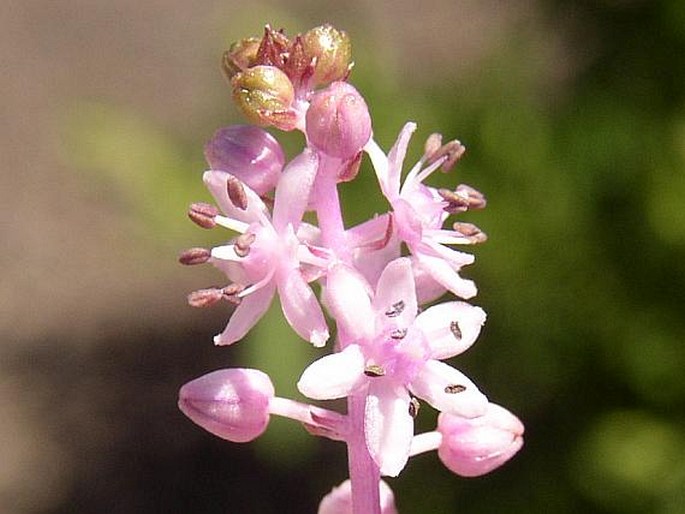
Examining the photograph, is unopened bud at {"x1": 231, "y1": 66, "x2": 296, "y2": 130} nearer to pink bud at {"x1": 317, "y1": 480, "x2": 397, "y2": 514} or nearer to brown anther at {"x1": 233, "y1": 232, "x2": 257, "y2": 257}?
brown anther at {"x1": 233, "y1": 232, "x2": 257, "y2": 257}

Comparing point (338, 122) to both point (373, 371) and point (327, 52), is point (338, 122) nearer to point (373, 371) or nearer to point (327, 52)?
point (327, 52)

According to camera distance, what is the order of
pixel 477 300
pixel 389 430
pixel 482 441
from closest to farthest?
1. pixel 389 430
2. pixel 482 441
3. pixel 477 300

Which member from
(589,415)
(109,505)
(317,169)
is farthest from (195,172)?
(317,169)

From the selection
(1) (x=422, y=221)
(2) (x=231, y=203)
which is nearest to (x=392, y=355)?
(1) (x=422, y=221)

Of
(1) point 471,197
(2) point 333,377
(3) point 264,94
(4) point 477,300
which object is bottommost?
(2) point 333,377

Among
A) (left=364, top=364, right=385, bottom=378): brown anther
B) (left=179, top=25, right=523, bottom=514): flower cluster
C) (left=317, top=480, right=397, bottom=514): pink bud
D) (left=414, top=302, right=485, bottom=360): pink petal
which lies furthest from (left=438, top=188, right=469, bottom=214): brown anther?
(left=317, top=480, right=397, bottom=514): pink bud

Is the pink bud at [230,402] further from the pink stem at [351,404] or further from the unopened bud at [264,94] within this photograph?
the unopened bud at [264,94]
